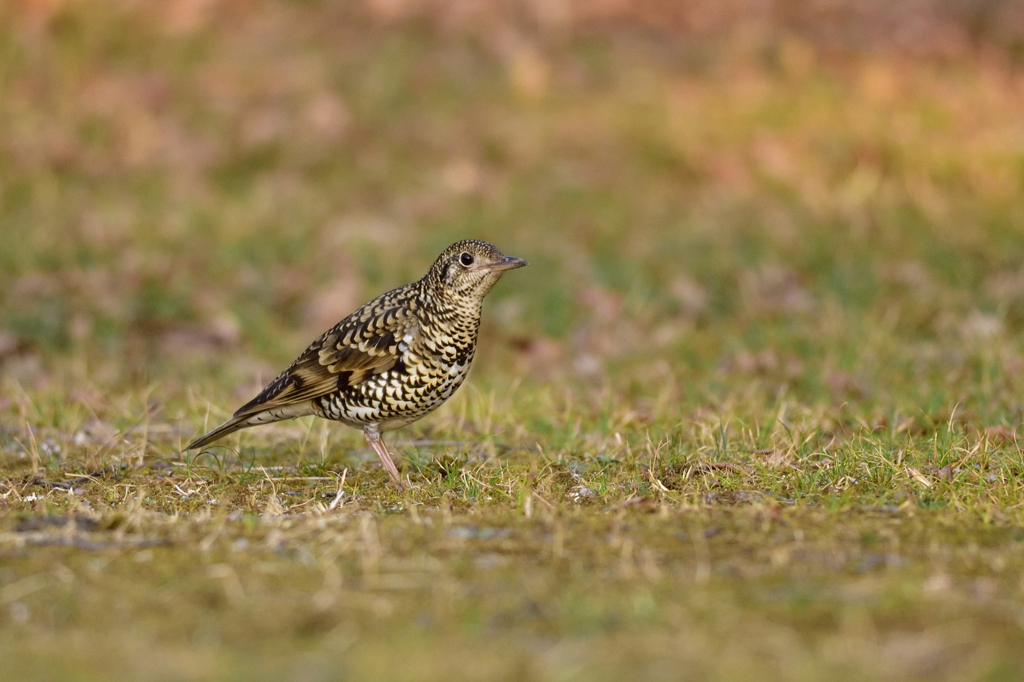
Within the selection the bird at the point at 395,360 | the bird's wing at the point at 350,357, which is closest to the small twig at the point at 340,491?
the bird at the point at 395,360

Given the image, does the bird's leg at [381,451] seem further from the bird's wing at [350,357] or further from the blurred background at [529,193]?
the blurred background at [529,193]

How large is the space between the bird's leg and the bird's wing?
238mm

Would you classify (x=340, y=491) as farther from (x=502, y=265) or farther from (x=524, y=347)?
(x=524, y=347)

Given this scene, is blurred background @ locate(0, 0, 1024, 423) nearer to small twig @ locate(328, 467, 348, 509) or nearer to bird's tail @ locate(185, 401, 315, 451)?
bird's tail @ locate(185, 401, 315, 451)

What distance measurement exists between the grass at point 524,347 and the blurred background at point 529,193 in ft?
0.16

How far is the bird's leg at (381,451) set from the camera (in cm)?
597

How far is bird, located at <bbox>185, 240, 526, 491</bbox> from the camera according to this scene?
6191 mm

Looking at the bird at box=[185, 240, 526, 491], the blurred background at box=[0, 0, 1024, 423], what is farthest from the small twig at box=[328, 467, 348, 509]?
the blurred background at box=[0, 0, 1024, 423]

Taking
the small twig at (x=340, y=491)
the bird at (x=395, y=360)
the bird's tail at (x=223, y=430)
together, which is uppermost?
the bird at (x=395, y=360)

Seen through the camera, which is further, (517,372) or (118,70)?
(118,70)

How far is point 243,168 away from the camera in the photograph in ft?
43.5

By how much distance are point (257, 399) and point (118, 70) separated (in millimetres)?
9266

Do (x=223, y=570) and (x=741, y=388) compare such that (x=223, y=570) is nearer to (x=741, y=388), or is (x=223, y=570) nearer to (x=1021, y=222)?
(x=741, y=388)

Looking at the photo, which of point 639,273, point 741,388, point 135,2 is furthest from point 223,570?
point 135,2
